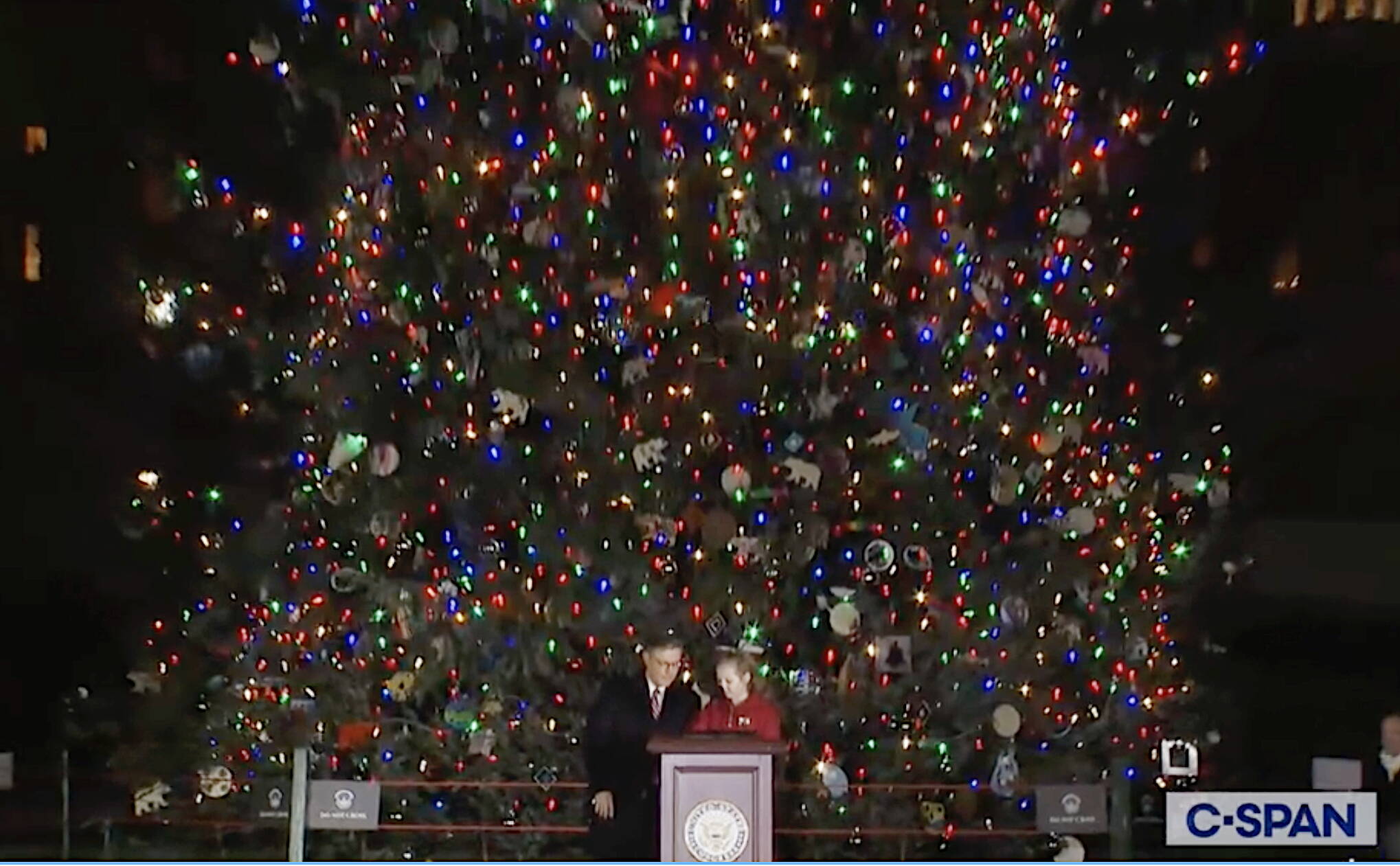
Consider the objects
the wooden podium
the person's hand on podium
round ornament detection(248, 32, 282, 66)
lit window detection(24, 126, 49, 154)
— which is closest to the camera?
the wooden podium

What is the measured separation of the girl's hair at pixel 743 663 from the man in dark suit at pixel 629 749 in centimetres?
11

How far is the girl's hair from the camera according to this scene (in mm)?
3473

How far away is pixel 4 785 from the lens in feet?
11.7

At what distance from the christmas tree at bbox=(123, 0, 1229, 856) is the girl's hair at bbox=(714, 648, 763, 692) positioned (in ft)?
0.13

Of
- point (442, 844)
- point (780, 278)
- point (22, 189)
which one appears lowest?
point (442, 844)

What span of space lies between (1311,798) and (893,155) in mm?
2077

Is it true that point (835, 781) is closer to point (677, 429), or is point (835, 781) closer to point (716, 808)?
point (716, 808)

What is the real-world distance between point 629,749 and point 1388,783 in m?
2.07

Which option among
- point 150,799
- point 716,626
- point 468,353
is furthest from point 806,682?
point 150,799

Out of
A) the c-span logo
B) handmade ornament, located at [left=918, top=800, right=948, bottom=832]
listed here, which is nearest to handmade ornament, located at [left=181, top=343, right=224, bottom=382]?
handmade ornament, located at [left=918, top=800, right=948, bottom=832]

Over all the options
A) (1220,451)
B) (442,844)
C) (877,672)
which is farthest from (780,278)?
(442,844)

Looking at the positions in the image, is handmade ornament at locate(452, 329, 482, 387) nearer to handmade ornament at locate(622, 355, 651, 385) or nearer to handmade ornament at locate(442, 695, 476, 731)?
handmade ornament at locate(622, 355, 651, 385)

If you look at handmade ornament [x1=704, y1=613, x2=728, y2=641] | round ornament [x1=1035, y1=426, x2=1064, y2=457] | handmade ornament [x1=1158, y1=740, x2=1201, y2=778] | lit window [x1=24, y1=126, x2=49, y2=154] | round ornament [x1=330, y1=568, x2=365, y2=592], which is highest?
lit window [x1=24, y1=126, x2=49, y2=154]

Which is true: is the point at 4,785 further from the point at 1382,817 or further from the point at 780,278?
the point at 1382,817
